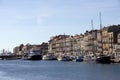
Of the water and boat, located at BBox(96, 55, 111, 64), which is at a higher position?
boat, located at BBox(96, 55, 111, 64)

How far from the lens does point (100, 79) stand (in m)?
70.8

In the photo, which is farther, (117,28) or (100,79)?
(117,28)

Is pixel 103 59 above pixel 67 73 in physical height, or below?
above

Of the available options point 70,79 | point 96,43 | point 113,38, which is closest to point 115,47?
point 113,38

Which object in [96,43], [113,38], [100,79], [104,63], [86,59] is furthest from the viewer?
[96,43]

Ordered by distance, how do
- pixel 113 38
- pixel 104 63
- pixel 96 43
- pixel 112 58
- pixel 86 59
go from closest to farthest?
1. pixel 104 63
2. pixel 112 58
3. pixel 86 59
4. pixel 113 38
5. pixel 96 43

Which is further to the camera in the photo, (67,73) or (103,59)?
(103,59)

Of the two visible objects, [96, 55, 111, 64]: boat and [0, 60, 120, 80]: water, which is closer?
[0, 60, 120, 80]: water

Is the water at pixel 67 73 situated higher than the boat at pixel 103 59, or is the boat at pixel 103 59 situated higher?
the boat at pixel 103 59

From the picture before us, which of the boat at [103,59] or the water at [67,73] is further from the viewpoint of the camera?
the boat at [103,59]

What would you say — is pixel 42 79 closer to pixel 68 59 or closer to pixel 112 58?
pixel 112 58

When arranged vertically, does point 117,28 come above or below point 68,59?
above

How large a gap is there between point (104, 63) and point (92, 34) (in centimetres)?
6585

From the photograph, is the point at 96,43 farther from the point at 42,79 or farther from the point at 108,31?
the point at 42,79
